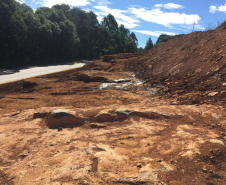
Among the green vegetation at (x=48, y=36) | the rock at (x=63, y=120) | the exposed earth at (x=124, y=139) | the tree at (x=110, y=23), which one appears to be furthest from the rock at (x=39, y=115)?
the tree at (x=110, y=23)

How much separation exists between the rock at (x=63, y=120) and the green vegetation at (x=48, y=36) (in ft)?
70.1

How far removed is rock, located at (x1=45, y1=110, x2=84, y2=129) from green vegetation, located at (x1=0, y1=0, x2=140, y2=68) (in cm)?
2138

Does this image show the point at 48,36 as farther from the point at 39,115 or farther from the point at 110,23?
the point at 110,23

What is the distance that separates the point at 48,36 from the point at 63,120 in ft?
Answer: 92.8

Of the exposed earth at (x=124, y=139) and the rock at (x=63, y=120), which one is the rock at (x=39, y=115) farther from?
the rock at (x=63, y=120)

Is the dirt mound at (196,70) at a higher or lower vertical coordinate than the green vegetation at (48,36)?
lower

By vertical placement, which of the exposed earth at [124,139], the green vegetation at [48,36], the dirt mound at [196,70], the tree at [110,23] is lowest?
the exposed earth at [124,139]

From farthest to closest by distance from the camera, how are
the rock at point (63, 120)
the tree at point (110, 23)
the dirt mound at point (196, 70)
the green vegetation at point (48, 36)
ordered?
the tree at point (110, 23)
the green vegetation at point (48, 36)
the dirt mound at point (196, 70)
the rock at point (63, 120)

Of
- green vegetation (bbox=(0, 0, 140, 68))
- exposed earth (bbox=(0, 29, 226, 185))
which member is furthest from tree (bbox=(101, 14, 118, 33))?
exposed earth (bbox=(0, 29, 226, 185))

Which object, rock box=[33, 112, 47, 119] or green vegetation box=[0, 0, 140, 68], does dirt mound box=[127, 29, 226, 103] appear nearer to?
rock box=[33, 112, 47, 119]

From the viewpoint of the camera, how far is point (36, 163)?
3.83m

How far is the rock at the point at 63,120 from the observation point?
566 cm

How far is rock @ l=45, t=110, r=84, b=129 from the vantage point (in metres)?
5.66

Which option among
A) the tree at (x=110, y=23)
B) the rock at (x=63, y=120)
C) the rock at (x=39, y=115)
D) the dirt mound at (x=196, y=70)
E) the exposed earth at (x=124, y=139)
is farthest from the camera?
the tree at (x=110, y=23)
